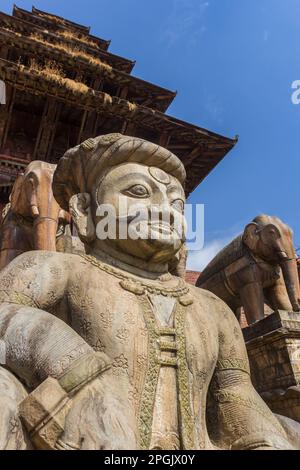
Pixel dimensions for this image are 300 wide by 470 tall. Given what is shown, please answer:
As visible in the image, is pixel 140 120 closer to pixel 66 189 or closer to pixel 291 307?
A: pixel 291 307

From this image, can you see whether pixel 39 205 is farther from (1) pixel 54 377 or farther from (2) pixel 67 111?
(2) pixel 67 111

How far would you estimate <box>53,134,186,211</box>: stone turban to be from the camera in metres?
2.26

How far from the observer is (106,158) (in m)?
2.26

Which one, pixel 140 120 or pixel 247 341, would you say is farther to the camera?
pixel 140 120

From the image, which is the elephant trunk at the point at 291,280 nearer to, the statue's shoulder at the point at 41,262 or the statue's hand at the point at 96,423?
the statue's shoulder at the point at 41,262

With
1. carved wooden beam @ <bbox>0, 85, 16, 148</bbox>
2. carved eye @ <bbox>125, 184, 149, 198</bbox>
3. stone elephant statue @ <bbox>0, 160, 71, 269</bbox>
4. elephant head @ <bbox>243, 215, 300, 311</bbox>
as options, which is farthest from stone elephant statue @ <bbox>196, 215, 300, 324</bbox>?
carved wooden beam @ <bbox>0, 85, 16, 148</bbox>

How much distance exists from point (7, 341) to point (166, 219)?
932 millimetres

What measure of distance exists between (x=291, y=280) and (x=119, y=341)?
3.58m

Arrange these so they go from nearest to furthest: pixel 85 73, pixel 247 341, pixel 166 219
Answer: pixel 166 219 → pixel 247 341 → pixel 85 73

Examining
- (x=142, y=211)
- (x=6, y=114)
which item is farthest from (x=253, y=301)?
(x=6, y=114)

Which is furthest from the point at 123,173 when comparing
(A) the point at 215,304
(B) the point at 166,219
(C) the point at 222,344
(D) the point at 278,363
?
(D) the point at 278,363

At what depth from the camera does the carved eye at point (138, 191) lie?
7.14ft

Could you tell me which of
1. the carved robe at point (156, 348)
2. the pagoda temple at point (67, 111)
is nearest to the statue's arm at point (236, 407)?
the carved robe at point (156, 348)

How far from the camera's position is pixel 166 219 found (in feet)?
7.00
